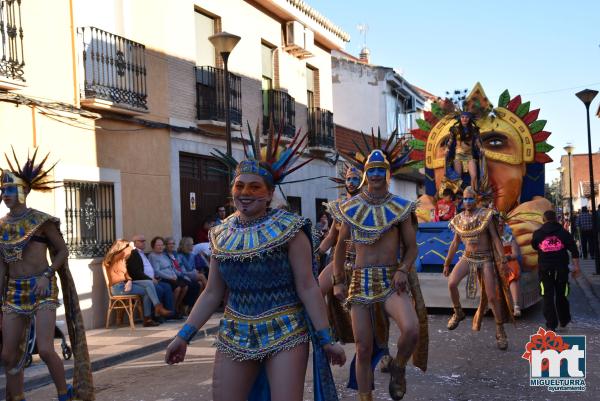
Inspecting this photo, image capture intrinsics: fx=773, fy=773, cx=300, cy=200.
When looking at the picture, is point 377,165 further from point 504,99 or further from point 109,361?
point 504,99

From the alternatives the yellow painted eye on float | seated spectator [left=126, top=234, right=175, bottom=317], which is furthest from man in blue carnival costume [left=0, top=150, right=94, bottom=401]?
the yellow painted eye on float

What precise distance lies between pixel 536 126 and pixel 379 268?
8930 mm

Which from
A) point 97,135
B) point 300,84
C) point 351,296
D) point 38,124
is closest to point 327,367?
point 351,296

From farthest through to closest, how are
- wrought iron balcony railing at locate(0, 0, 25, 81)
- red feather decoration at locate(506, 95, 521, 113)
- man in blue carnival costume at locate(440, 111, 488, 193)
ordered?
1. red feather decoration at locate(506, 95, 521, 113)
2. man in blue carnival costume at locate(440, 111, 488, 193)
3. wrought iron balcony railing at locate(0, 0, 25, 81)

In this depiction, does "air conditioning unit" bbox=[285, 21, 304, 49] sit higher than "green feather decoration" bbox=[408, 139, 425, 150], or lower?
higher

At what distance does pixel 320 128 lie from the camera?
22.9 meters

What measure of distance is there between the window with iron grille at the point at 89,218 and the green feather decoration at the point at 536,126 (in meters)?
7.66

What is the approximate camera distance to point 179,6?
1559 cm

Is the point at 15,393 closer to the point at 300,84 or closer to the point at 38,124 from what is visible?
the point at 38,124

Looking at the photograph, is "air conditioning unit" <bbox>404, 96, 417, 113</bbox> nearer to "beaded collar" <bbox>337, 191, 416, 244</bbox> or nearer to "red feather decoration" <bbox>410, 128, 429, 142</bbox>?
"red feather decoration" <bbox>410, 128, 429, 142</bbox>

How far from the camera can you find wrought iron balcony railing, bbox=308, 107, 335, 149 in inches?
880

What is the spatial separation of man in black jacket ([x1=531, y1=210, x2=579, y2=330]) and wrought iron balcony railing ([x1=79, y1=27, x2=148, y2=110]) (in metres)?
7.37

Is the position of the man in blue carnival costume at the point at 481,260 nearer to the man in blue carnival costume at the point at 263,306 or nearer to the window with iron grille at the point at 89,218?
the man in blue carnival costume at the point at 263,306

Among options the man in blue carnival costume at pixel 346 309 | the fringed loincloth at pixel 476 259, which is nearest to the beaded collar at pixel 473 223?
the fringed loincloth at pixel 476 259
